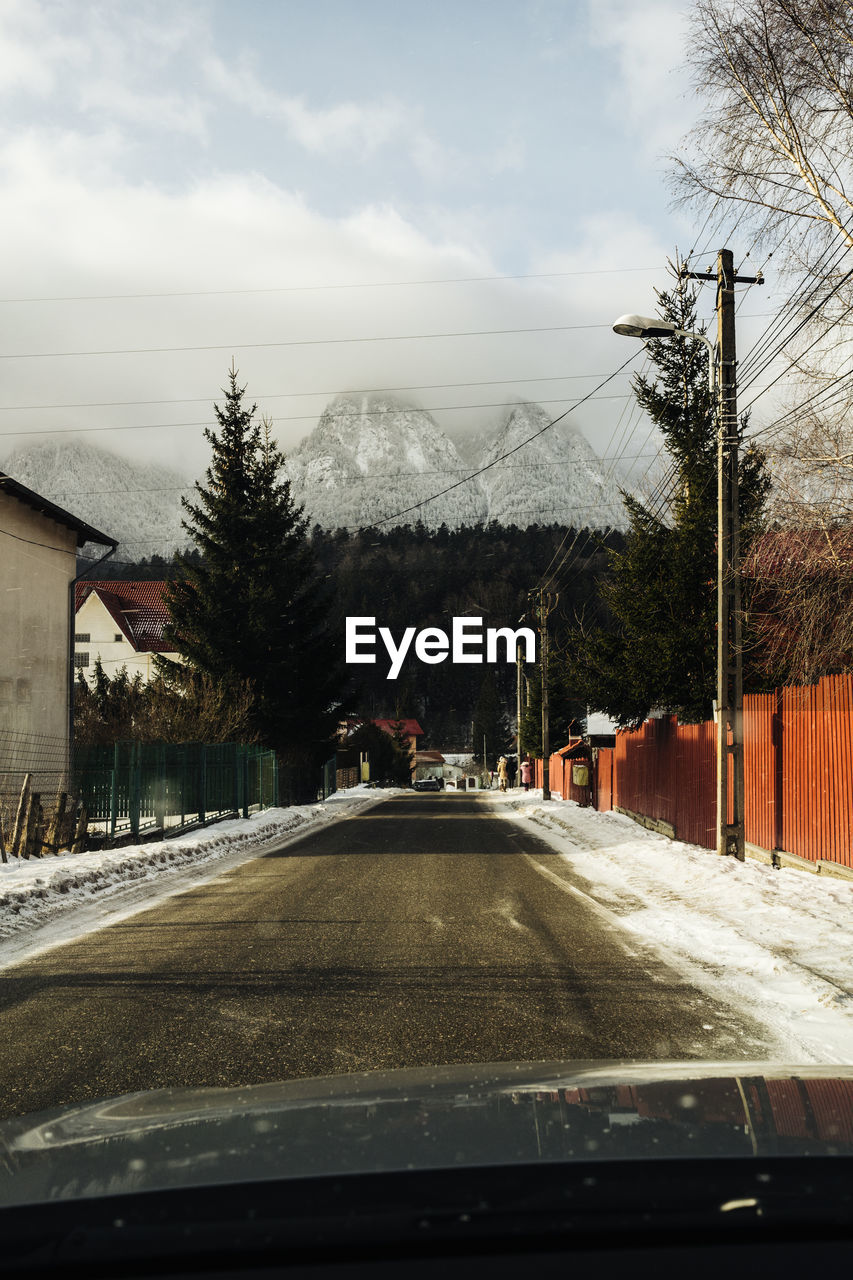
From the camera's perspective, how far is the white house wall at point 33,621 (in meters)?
25.4

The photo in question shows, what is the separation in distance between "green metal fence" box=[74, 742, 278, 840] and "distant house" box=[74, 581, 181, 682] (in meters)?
39.8

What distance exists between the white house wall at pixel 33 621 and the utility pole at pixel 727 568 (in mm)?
16788

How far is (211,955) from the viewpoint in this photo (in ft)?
26.9

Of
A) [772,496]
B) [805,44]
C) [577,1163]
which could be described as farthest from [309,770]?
[577,1163]

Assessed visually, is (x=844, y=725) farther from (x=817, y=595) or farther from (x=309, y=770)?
(x=309, y=770)

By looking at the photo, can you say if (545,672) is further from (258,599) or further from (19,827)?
(19,827)

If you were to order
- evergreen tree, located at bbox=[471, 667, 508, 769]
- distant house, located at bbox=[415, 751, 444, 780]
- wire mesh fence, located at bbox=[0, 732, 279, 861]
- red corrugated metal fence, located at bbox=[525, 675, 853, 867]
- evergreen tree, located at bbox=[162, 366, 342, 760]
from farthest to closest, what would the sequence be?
distant house, located at bbox=[415, 751, 444, 780] < evergreen tree, located at bbox=[471, 667, 508, 769] < evergreen tree, located at bbox=[162, 366, 342, 760] < wire mesh fence, located at bbox=[0, 732, 279, 861] < red corrugated metal fence, located at bbox=[525, 675, 853, 867]

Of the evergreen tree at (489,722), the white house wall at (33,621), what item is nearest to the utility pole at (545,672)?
the white house wall at (33,621)

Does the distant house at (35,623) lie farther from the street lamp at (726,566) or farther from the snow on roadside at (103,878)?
the street lamp at (726,566)

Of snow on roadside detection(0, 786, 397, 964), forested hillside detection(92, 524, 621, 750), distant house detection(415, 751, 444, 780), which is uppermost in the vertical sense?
forested hillside detection(92, 524, 621, 750)

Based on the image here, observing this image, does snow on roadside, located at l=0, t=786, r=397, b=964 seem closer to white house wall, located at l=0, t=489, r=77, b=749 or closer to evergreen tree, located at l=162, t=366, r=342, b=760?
white house wall, located at l=0, t=489, r=77, b=749

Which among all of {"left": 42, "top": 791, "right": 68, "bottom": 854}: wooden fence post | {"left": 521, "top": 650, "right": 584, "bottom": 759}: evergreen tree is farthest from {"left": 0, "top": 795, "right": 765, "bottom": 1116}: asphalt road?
{"left": 521, "top": 650, "right": 584, "bottom": 759}: evergreen tree

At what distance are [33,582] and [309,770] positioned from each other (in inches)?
681

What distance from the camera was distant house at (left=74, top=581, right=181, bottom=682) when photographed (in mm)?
66688
